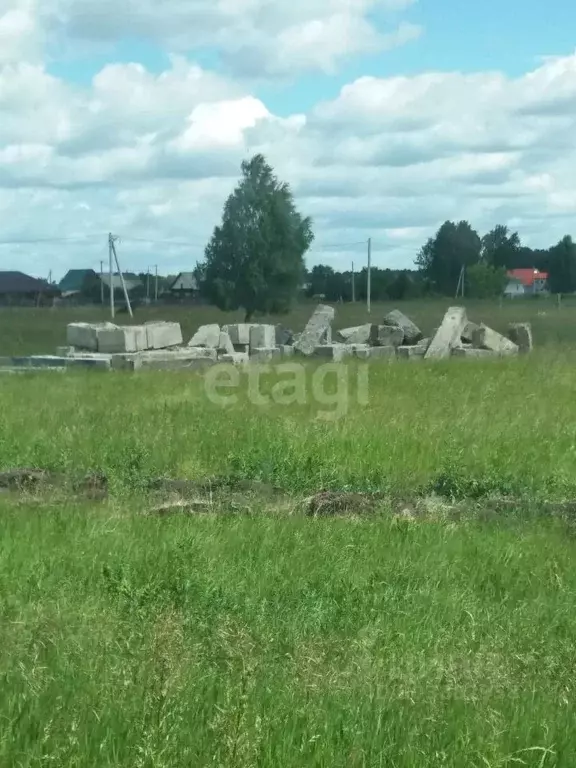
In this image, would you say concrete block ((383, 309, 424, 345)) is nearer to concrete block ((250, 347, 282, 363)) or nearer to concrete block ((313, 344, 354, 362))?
concrete block ((313, 344, 354, 362))

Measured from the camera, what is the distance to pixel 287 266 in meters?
52.2

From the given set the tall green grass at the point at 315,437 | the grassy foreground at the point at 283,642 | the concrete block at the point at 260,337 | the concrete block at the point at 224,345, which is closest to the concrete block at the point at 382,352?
the concrete block at the point at 260,337

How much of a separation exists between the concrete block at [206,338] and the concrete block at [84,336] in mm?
2287

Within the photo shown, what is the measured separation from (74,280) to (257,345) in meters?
48.9

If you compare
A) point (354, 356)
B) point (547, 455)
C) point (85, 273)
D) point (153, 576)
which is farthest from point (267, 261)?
point (153, 576)

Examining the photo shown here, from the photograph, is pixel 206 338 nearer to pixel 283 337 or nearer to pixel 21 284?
pixel 283 337

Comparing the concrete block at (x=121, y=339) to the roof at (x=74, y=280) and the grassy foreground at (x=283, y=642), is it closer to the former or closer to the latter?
the grassy foreground at (x=283, y=642)

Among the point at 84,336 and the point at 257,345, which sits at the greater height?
the point at 84,336

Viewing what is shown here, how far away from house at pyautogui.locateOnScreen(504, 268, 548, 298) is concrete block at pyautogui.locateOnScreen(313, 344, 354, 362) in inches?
2011

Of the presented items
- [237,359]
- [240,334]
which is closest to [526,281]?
[240,334]

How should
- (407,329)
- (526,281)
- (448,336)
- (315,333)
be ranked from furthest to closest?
(526,281) → (407,329) → (315,333) → (448,336)

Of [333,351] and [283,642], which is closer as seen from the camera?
[283,642]

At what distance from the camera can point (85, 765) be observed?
3.68 meters

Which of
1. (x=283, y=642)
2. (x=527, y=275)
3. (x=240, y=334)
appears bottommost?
(x=283, y=642)
